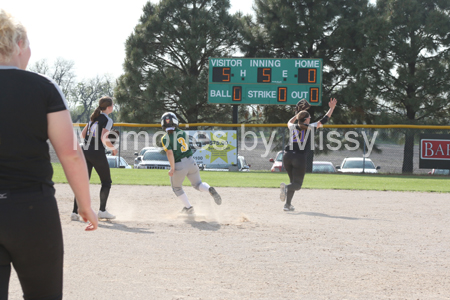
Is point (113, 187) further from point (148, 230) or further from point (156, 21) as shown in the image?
point (156, 21)

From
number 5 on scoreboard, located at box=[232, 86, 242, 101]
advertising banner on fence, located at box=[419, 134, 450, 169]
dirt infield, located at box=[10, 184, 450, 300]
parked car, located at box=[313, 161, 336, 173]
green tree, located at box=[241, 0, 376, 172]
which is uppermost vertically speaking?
green tree, located at box=[241, 0, 376, 172]

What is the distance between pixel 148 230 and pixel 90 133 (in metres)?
1.79

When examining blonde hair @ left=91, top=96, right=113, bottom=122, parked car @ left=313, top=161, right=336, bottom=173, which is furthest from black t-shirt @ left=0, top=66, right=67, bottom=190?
parked car @ left=313, top=161, right=336, bottom=173

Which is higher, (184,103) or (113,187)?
(184,103)

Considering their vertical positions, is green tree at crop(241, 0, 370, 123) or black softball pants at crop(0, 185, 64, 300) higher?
green tree at crop(241, 0, 370, 123)

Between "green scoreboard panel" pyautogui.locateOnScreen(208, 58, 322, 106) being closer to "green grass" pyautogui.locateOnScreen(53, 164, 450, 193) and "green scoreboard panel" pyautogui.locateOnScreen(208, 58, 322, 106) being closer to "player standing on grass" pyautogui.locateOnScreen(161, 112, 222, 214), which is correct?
"green grass" pyautogui.locateOnScreen(53, 164, 450, 193)

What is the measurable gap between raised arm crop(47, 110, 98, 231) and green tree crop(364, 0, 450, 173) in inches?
986

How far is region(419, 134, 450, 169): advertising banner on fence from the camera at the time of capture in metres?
20.7

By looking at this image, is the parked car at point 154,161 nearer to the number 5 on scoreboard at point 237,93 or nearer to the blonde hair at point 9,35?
the number 5 on scoreboard at point 237,93

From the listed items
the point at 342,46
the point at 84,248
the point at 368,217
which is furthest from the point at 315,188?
the point at 342,46

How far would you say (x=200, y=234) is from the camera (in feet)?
20.3

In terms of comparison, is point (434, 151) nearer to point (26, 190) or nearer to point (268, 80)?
point (268, 80)

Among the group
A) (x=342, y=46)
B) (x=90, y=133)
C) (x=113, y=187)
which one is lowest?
(x=113, y=187)

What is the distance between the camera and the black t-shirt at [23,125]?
6.52 feet
